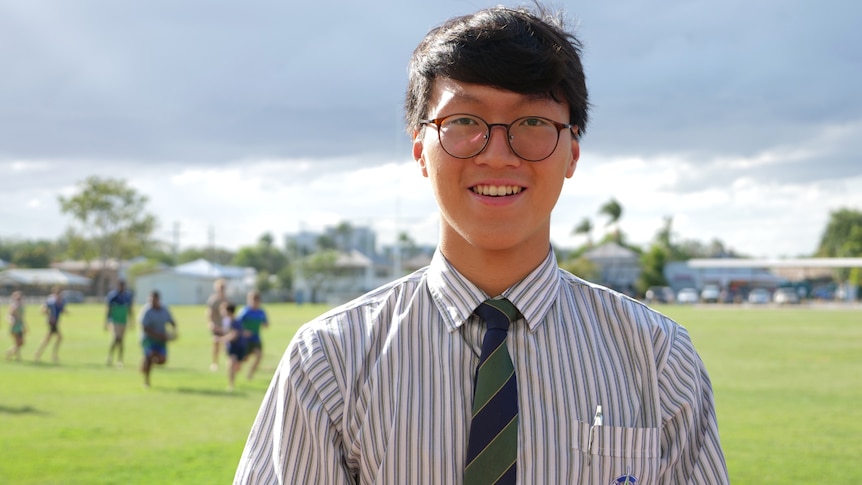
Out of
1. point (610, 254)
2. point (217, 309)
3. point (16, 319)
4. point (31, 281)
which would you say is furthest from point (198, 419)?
point (610, 254)

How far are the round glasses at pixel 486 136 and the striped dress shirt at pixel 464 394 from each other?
29cm

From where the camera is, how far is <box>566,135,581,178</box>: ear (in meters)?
2.24

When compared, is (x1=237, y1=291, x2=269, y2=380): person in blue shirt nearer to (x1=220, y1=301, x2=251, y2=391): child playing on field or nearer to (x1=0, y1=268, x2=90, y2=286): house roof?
(x1=220, y1=301, x2=251, y2=391): child playing on field

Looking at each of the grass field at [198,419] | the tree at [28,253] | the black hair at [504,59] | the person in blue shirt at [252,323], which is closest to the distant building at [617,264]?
the tree at [28,253]

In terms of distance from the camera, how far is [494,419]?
196 cm

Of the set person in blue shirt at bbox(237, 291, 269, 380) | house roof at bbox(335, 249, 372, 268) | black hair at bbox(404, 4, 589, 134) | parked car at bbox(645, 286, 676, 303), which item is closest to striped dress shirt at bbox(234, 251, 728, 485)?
black hair at bbox(404, 4, 589, 134)

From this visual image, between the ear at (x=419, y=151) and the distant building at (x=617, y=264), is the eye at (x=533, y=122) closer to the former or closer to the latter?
the ear at (x=419, y=151)

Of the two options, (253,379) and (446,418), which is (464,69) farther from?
(253,379)

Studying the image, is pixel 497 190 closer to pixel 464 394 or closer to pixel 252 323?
pixel 464 394

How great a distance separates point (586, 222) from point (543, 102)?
110459mm

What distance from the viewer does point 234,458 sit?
9.60 m

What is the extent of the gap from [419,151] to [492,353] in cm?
56

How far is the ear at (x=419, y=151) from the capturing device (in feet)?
7.25

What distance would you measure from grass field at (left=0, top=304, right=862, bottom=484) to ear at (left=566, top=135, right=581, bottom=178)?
7.15 meters
